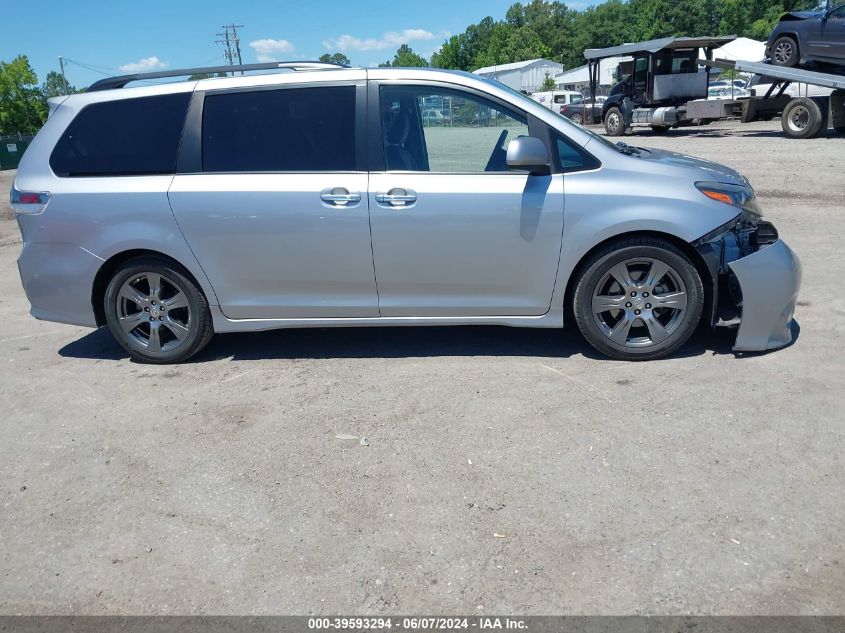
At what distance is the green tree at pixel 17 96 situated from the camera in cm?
6581

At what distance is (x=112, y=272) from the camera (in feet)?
17.0

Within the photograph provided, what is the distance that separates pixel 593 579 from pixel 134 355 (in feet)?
12.6

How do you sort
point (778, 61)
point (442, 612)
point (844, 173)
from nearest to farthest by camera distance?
point (442, 612), point (844, 173), point (778, 61)

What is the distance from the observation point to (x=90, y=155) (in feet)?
16.7

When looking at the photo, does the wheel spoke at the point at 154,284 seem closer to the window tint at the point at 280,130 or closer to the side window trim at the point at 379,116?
the window tint at the point at 280,130

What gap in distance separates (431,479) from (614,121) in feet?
81.1

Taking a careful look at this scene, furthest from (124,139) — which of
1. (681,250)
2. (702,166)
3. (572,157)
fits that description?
(702,166)

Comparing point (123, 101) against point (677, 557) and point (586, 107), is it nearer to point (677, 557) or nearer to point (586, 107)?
point (677, 557)

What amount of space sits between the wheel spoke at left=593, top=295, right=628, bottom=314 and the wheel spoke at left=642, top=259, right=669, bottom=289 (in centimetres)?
17

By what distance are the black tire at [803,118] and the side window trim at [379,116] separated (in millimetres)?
17178

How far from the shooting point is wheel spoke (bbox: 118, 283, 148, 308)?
515 cm

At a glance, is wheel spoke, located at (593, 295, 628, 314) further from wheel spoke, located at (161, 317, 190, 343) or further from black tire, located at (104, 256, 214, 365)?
wheel spoke, located at (161, 317, 190, 343)

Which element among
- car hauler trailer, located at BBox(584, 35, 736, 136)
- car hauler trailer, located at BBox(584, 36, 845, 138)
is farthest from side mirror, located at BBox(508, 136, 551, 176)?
car hauler trailer, located at BBox(584, 35, 736, 136)

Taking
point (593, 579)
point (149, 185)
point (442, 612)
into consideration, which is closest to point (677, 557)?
point (593, 579)
